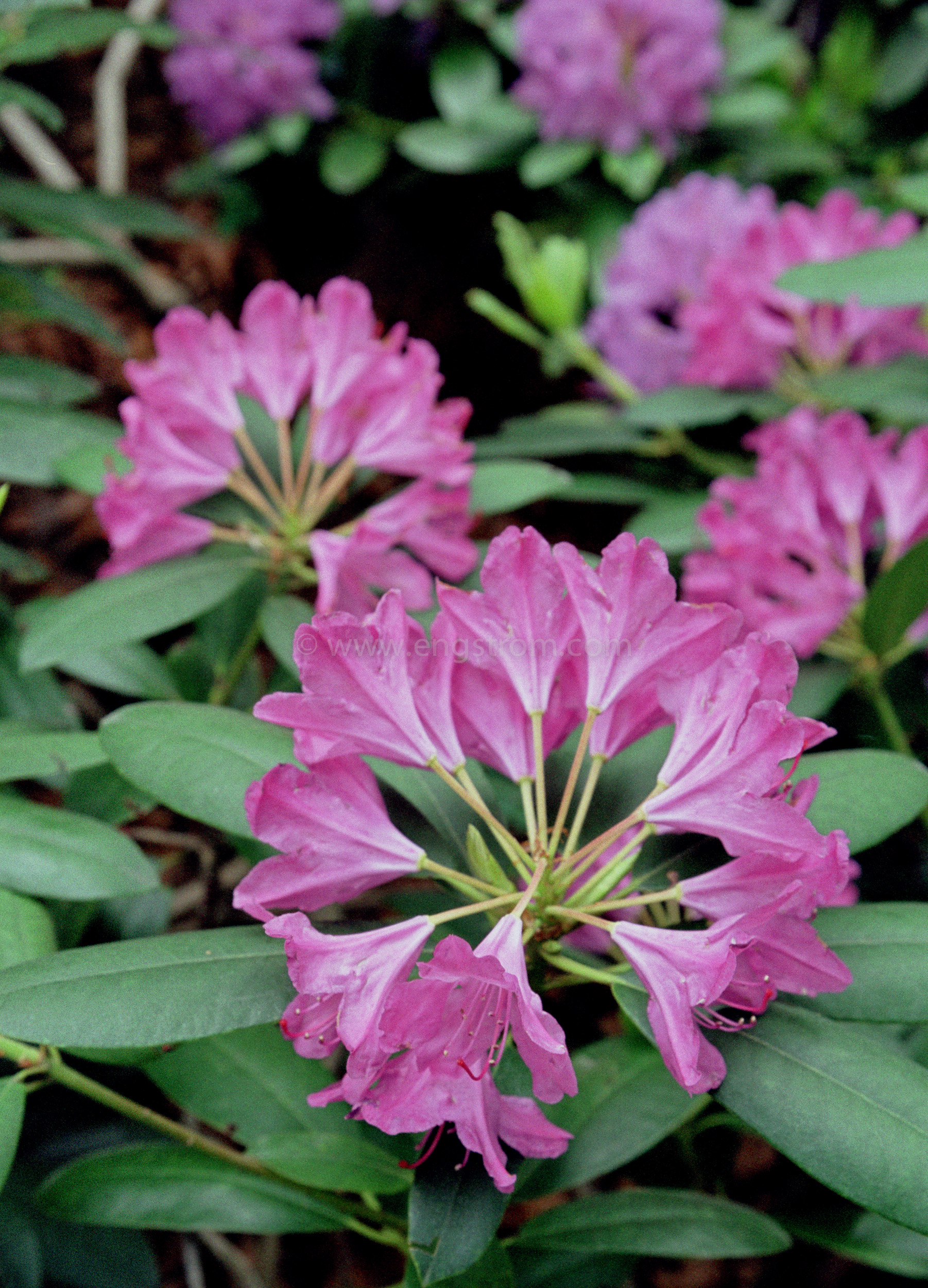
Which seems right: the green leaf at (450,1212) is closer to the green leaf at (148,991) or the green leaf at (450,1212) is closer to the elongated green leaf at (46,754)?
the green leaf at (148,991)

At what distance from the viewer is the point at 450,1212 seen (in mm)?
604

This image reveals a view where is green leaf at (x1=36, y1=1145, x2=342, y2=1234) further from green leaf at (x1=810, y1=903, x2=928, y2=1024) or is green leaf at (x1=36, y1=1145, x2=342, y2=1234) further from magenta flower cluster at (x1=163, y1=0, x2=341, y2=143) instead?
magenta flower cluster at (x1=163, y1=0, x2=341, y2=143)

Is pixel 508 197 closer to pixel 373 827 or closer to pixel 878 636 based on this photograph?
pixel 878 636

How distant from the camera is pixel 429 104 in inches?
89.0

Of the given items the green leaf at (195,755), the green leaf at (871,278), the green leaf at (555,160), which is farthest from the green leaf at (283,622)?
the green leaf at (555,160)

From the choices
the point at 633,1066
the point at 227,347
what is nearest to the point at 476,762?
the point at 633,1066

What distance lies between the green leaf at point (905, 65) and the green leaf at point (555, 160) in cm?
65

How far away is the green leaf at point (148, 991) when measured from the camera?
56cm

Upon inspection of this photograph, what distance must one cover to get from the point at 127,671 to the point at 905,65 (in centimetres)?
195

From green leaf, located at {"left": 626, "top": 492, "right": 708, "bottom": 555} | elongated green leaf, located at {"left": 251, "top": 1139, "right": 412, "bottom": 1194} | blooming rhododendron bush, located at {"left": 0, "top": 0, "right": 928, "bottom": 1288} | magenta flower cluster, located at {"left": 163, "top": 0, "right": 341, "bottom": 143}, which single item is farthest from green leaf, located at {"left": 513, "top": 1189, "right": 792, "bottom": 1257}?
magenta flower cluster, located at {"left": 163, "top": 0, "right": 341, "bottom": 143}

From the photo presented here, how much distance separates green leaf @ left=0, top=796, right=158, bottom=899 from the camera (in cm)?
73

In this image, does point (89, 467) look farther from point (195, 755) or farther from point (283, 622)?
point (195, 755)

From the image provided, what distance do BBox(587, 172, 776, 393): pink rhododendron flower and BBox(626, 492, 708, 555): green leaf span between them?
0.27 m

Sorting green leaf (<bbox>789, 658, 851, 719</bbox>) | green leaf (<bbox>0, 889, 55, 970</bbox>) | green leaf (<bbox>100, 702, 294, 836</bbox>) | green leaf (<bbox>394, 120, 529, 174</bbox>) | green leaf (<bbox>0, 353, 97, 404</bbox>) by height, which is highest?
green leaf (<bbox>394, 120, 529, 174</bbox>)
